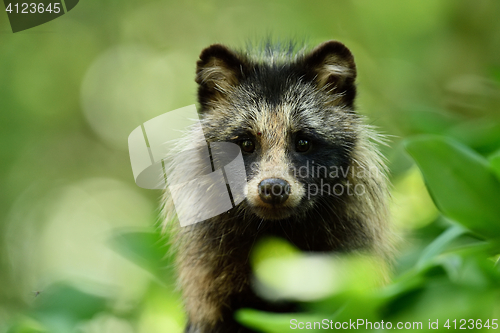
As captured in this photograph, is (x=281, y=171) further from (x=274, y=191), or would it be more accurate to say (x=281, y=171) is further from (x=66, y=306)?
(x=66, y=306)

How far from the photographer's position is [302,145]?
2.61m

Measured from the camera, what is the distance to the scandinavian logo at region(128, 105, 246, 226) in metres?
2.65

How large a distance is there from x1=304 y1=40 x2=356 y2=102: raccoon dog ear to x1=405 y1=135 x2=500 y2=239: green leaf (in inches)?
68.6

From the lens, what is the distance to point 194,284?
2.62 m

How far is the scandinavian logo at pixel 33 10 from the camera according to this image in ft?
10.9

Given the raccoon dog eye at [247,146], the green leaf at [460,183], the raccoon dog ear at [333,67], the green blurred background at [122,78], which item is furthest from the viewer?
the green blurred background at [122,78]

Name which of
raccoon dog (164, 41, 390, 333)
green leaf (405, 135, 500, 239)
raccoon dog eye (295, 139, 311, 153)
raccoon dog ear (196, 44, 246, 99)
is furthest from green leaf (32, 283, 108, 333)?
green leaf (405, 135, 500, 239)

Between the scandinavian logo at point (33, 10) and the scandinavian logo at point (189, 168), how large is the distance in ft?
4.05

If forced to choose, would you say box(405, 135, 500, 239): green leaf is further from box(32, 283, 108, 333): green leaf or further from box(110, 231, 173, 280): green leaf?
Answer: box(110, 231, 173, 280): green leaf

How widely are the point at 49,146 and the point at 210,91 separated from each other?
557cm

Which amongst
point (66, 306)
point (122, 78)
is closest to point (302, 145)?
point (66, 306)

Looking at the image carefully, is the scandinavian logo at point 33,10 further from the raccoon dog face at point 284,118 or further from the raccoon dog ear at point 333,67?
the raccoon dog ear at point 333,67

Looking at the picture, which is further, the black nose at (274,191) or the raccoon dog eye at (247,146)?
the raccoon dog eye at (247,146)

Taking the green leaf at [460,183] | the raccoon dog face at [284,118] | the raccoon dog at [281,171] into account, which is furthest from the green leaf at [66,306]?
the green leaf at [460,183]
